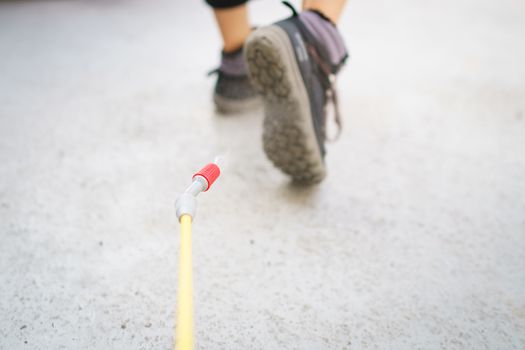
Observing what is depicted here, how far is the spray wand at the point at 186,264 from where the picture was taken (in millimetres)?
345

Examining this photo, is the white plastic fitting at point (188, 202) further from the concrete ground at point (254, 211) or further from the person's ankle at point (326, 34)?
the person's ankle at point (326, 34)

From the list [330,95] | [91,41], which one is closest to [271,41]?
[330,95]

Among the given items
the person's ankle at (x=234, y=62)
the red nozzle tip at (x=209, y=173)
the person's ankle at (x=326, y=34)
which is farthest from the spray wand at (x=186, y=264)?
the person's ankle at (x=234, y=62)

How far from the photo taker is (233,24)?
961 millimetres

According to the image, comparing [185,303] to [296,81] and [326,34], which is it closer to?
[296,81]

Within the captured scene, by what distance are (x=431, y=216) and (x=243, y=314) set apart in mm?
387

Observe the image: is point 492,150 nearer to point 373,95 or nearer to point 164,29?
point 373,95

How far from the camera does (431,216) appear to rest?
2.43 ft

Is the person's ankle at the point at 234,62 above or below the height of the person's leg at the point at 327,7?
below

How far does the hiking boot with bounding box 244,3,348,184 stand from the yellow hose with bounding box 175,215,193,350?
34 cm

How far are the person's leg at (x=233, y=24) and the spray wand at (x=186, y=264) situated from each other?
0.57 metres

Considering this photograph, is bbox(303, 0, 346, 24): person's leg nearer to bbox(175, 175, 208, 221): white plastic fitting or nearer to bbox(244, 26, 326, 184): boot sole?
bbox(244, 26, 326, 184): boot sole

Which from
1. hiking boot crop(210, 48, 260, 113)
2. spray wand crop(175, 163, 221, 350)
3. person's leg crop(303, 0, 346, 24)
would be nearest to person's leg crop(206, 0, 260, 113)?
hiking boot crop(210, 48, 260, 113)

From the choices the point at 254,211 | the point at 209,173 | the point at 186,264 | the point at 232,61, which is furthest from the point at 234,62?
the point at 186,264
